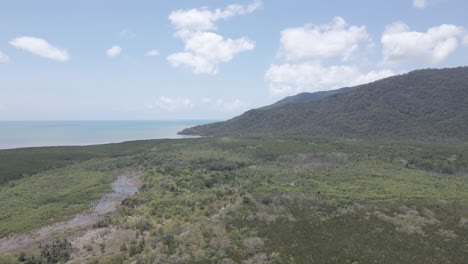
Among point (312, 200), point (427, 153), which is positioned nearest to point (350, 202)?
point (312, 200)

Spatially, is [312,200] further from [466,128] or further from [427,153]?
[466,128]

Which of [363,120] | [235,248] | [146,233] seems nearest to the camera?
[235,248]

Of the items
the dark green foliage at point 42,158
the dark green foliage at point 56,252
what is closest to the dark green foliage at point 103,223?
the dark green foliage at point 56,252

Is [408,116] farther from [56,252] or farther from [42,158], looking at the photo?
[56,252]

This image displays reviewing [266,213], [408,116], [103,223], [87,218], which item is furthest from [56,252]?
[408,116]

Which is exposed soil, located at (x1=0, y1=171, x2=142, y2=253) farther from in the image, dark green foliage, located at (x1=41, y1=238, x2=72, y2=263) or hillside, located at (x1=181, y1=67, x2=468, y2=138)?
hillside, located at (x1=181, y1=67, x2=468, y2=138)

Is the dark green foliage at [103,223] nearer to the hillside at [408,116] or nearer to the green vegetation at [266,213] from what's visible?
the green vegetation at [266,213]
